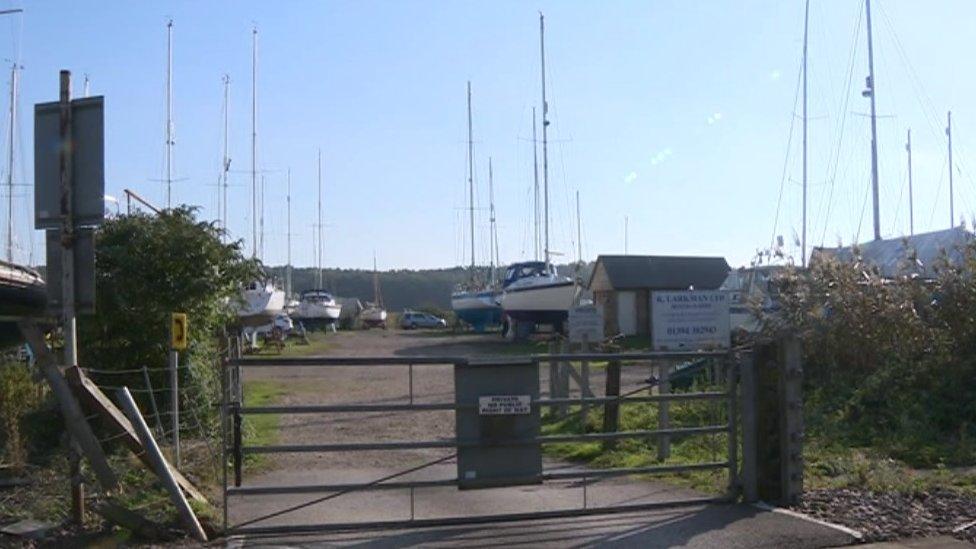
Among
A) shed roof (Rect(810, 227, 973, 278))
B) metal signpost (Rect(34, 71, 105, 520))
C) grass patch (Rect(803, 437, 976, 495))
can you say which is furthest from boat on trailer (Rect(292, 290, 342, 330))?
metal signpost (Rect(34, 71, 105, 520))

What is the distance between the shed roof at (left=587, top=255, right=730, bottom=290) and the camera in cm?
5306

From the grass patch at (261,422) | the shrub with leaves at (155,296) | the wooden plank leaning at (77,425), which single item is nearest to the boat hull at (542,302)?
the grass patch at (261,422)

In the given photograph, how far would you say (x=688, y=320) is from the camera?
667 inches

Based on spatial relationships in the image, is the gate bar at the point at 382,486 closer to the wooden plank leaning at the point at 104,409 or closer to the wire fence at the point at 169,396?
the wooden plank leaning at the point at 104,409

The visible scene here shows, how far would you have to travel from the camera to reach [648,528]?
34.4 feet

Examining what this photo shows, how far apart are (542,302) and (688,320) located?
36539mm

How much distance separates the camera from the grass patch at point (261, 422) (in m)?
15.3

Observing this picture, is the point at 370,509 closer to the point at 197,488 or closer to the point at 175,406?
the point at 197,488

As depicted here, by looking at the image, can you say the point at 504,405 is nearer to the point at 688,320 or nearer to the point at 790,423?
the point at 790,423

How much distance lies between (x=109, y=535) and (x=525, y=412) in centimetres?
378

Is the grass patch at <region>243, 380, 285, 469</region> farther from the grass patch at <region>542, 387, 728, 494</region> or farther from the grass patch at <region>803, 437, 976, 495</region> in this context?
the grass patch at <region>803, 437, 976, 495</region>

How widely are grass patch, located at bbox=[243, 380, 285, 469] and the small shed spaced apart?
2566cm

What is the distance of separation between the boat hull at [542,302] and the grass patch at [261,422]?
2404 centimetres

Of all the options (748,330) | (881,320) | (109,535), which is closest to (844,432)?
(881,320)
